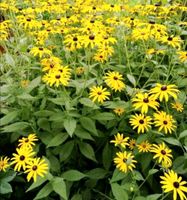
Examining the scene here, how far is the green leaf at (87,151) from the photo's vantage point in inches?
65.2

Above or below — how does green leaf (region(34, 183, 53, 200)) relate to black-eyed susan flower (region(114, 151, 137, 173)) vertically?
below

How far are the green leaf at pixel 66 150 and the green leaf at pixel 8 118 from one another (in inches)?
9.8

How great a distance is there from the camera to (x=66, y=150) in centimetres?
168

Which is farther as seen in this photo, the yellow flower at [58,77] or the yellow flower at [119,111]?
the yellow flower at [119,111]

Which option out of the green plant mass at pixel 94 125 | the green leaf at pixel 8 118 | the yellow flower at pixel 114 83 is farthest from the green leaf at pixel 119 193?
the green leaf at pixel 8 118

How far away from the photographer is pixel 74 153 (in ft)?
5.81

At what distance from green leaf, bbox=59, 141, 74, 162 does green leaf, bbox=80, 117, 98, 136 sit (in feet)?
0.34

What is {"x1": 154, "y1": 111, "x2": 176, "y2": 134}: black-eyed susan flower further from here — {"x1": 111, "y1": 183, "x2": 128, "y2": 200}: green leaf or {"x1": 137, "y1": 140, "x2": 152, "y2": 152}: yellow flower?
{"x1": 111, "y1": 183, "x2": 128, "y2": 200}: green leaf

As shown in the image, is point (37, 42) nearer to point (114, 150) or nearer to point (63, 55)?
point (63, 55)

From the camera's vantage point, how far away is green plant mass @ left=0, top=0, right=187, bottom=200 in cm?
149

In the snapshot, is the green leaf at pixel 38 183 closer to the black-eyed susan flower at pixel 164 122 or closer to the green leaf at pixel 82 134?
the green leaf at pixel 82 134

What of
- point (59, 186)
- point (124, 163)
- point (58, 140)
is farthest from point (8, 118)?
point (124, 163)

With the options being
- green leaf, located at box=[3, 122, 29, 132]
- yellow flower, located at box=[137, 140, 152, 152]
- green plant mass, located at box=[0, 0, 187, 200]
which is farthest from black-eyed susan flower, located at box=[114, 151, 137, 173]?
green leaf, located at box=[3, 122, 29, 132]

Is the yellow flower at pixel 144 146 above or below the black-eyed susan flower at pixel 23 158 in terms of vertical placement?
below
